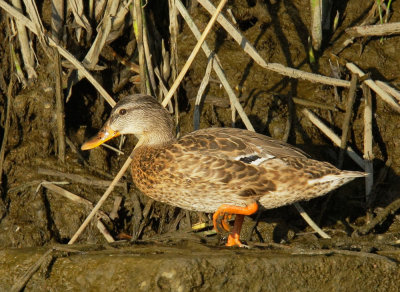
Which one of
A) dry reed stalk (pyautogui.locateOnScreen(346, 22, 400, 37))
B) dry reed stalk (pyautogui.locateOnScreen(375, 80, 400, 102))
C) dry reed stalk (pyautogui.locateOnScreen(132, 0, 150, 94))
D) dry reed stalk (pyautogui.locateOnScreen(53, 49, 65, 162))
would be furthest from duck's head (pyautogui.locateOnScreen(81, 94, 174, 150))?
dry reed stalk (pyautogui.locateOnScreen(346, 22, 400, 37))

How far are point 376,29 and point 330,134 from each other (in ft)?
4.17

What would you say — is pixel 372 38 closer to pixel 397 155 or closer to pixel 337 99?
pixel 337 99

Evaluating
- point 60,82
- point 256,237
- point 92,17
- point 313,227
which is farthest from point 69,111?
point 313,227

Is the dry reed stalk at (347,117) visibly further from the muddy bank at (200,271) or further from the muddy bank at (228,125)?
the muddy bank at (200,271)

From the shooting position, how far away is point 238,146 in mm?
5289

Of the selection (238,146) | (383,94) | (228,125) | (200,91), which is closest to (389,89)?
(383,94)

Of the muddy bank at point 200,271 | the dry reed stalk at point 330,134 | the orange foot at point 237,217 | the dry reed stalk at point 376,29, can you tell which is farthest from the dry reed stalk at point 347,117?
the muddy bank at point 200,271

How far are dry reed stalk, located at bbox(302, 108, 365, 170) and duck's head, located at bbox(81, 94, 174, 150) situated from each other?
1.48m

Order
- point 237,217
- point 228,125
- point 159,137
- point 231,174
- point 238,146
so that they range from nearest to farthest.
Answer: point 231,174, point 238,146, point 237,217, point 159,137, point 228,125

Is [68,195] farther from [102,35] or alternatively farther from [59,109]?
[102,35]

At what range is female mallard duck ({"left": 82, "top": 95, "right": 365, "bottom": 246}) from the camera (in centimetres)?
516

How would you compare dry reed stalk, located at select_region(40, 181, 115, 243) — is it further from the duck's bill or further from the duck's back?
the duck's back

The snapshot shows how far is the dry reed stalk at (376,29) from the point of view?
671cm

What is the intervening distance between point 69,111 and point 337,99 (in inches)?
106
